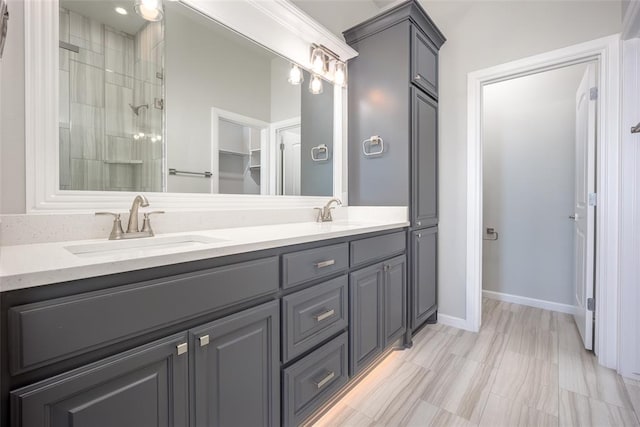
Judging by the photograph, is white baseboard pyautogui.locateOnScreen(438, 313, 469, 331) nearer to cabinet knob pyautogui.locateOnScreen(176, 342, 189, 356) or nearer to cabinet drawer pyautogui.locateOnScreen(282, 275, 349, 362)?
cabinet drawer pyautogui.locateOnScreen(282, 275, 349, 362)

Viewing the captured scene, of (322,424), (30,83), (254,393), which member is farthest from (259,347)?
(30,83)

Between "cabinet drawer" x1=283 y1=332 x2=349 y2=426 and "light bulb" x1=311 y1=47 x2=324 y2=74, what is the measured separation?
1732 mm

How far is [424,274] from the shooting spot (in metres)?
2.16

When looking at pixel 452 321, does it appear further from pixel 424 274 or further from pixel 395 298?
pixel 395 298

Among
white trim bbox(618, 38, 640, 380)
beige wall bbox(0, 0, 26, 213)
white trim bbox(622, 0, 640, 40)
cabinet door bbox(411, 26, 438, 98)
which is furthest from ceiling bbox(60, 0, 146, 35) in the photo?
white trim bbox(618, 38, 640, 380)

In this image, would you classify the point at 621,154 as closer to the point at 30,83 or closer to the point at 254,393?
the point at 254,393

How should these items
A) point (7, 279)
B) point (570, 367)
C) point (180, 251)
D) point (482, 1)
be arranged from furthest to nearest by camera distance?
point (482, 1) < point (570, 367) < point (180, 251) < point (7, 279)

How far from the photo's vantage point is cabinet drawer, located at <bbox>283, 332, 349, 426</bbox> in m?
1.11

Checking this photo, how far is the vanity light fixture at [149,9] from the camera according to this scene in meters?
1.21

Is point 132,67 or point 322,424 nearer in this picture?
point 132,67

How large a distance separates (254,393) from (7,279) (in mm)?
763

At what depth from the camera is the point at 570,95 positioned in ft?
8.34

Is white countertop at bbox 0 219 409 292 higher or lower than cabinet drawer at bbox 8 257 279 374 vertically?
higher

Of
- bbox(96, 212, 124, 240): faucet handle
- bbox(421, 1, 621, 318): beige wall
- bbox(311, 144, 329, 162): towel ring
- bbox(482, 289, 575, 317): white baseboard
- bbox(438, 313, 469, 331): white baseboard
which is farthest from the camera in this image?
bbox(482, 289, 575, 317): white baseboard
